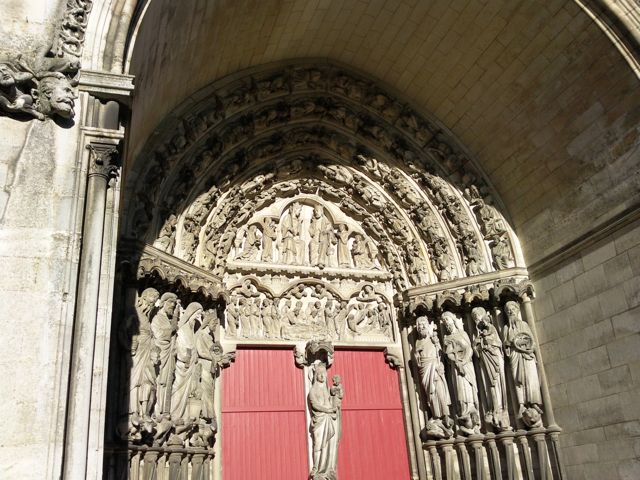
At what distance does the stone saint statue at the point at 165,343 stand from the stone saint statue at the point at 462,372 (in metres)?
3.17

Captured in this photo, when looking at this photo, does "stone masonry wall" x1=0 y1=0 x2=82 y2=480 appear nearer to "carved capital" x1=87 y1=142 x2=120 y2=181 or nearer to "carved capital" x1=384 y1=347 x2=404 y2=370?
"carved capital" x1=87 y1=142 x2=120 y2=181

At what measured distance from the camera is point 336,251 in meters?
7.86

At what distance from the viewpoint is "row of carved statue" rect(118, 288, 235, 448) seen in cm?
520

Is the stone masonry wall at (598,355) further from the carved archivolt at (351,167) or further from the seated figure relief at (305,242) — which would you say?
the seated figure relief at (305,242)

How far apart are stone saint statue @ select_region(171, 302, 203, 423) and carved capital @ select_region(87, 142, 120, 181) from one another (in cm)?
261

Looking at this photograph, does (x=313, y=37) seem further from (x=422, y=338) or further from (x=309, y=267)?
(x=422, y=338)

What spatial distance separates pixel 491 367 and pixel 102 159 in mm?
4893

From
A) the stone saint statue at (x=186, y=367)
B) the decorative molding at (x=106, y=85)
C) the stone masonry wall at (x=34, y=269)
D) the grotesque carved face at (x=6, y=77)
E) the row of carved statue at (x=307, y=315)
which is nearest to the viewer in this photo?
the stone masonry wall at (x=34, y=269)

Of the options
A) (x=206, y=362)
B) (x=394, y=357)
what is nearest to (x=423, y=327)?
(x=394, y=357)

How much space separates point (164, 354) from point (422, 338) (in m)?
3.12

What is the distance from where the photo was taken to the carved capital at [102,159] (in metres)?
3.67

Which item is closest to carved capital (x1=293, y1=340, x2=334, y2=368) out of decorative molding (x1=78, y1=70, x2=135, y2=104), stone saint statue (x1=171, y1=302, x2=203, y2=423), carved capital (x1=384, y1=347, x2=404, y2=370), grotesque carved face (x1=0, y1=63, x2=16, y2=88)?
carved capital (x1=384, y1=347, x2=404, y2=370)

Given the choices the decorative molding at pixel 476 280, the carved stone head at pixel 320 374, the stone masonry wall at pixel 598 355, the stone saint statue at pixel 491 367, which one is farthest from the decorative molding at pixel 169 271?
the stone masonry wall at pixel 598 355

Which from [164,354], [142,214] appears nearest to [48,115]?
[142,214]
